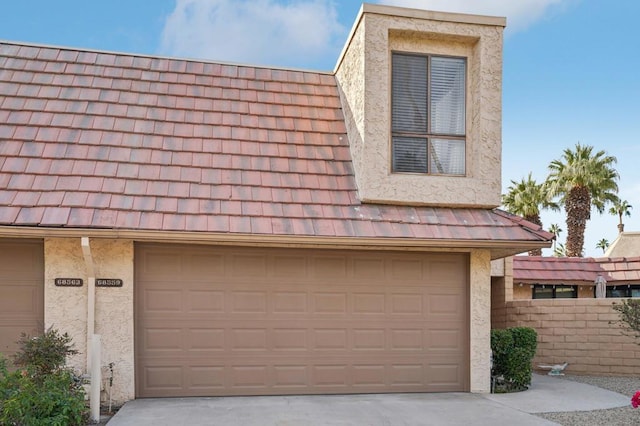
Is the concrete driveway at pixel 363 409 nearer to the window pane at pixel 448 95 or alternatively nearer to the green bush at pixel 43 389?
the green bush at pixel 43 389

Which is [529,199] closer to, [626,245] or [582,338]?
[626,245]

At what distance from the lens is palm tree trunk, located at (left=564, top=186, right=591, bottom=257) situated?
94.2 ft

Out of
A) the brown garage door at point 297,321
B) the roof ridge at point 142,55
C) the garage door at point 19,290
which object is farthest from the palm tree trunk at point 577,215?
the garage door at point 19,290

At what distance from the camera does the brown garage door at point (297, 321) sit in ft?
30.3

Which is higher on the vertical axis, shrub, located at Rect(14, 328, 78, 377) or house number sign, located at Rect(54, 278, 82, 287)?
house number sign, located at Rect(54, 278, 82, 287)

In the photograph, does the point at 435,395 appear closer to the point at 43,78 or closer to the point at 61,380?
the point at 61,380

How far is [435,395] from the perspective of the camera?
31.6 feet

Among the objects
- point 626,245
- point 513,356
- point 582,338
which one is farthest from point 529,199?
point 513,356

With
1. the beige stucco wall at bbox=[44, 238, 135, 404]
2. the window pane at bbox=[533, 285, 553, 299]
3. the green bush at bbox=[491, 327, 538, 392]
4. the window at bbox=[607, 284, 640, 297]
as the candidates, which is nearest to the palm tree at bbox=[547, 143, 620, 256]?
the window at bbox=[607, 284, 640, 297]

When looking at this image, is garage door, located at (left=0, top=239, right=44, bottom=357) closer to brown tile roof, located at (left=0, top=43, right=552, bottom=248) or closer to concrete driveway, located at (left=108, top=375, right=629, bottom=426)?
brown tile roof, located at (left=0, top=43, right=552, bottom=248)

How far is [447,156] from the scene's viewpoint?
1040 centimetres

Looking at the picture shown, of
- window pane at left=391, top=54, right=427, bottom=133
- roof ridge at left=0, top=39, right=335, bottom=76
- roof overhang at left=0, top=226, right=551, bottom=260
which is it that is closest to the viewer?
roof overhang at left=0, top=226, right=551, bottom=260

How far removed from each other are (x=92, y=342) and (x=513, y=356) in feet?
22.4

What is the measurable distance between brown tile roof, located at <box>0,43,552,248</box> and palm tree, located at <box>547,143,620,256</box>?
818 inches
